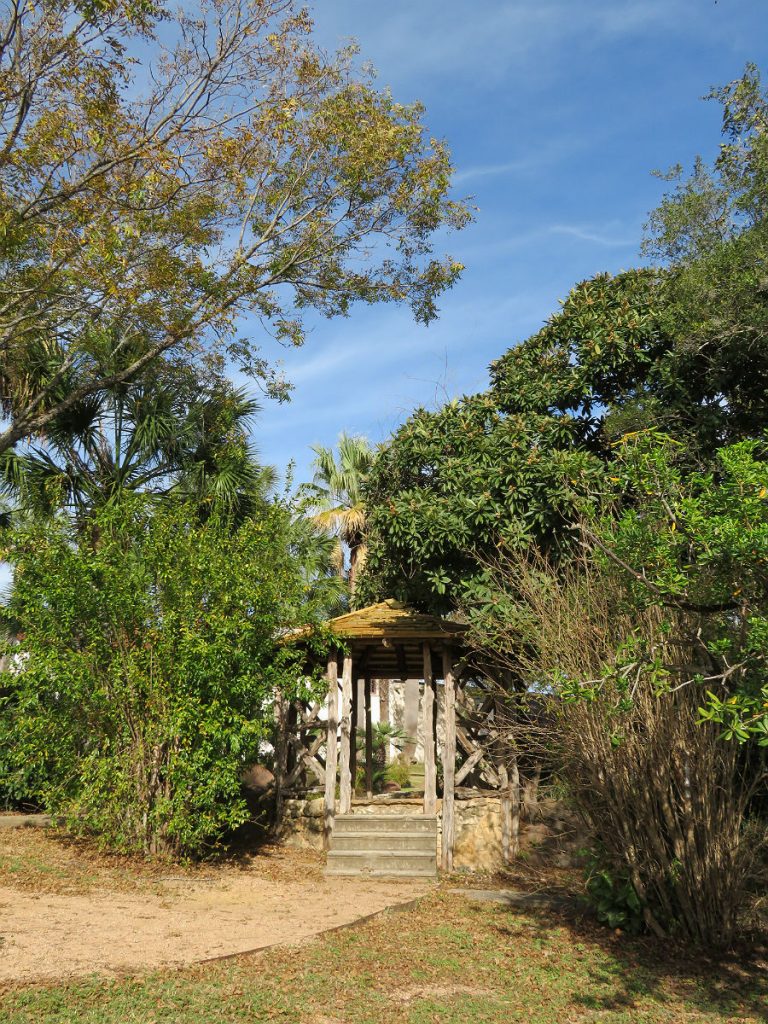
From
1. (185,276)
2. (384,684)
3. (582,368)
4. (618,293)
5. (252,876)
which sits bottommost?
(252,876)

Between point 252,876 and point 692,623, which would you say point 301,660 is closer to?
point 252,876

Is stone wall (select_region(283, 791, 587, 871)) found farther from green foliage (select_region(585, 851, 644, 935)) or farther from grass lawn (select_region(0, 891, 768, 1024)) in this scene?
grass lawn (select_region(0, 891, 768, 1024))

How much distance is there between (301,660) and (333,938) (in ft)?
14.8

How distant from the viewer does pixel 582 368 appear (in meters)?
10.9

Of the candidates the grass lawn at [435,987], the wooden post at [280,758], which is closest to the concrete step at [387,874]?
the wooden post at [280,758]

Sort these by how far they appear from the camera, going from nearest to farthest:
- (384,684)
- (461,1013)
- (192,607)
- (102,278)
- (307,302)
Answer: (461,1013), (192,607), (102,278), (307,302), (384,684)

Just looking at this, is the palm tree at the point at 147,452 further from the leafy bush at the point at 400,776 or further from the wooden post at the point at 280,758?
the leafy bush at the point at 400,776

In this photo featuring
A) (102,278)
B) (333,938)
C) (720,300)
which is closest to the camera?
(333,938)

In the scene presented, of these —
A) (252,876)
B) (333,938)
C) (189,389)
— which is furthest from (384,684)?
(333,938)

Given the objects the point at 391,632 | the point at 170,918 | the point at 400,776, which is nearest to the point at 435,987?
the point at 170,918

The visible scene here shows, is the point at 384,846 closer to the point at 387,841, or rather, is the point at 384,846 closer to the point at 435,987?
the point at 387,841

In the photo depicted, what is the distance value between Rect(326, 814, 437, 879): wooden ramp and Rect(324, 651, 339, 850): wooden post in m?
0.42

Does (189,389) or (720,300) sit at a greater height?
(189,389)

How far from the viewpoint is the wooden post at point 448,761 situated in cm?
1155
